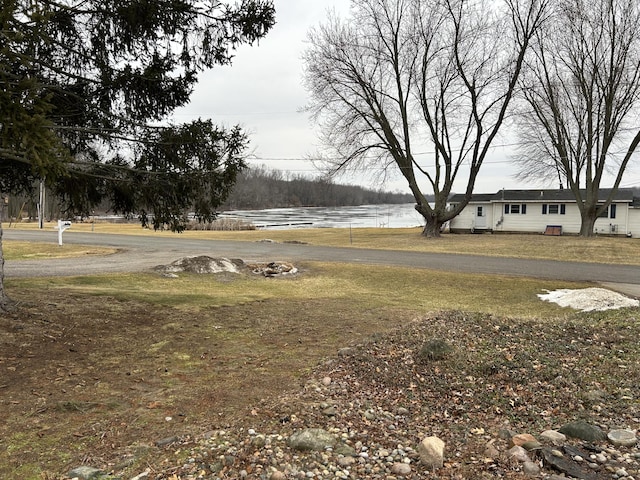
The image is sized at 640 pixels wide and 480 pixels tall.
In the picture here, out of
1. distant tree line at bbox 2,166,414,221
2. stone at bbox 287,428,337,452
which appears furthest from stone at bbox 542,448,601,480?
distant tree line at bbox 2,166,414,221

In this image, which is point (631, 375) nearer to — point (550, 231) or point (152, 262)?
point (152, 262)

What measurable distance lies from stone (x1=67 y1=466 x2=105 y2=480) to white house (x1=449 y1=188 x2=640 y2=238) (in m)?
36.6

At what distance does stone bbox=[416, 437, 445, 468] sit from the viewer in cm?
274

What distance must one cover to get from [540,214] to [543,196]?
147 cm

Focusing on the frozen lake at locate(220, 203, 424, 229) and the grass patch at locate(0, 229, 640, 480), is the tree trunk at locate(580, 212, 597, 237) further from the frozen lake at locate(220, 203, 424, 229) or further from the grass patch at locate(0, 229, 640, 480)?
the grass patch at locate(0, 229, 640, 480)

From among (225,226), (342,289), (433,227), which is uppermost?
(433,227)

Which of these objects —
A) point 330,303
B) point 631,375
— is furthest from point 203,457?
point 330,303

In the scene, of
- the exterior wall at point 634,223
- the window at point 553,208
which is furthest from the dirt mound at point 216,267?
the exterior wall at point 634,223

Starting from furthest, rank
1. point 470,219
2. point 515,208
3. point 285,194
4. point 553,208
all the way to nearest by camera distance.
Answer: point 285,194 → point 470,219 → point 515,208 → point 553,208

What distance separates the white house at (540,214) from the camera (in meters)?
32.6

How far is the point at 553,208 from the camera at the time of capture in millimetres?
34656

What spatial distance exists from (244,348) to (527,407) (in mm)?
3336

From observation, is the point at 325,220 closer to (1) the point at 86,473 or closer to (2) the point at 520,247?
(2) the point at 520,247

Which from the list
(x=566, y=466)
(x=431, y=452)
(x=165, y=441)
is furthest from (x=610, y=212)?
(x=165, y=441)
